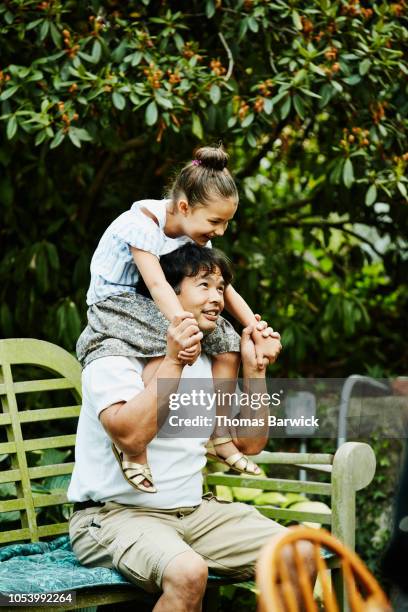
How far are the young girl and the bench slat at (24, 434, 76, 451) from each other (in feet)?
Answer: 1.48

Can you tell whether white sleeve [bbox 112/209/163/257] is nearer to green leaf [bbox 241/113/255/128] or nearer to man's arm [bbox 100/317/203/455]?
man's arm [bbox 100/317/203/455]

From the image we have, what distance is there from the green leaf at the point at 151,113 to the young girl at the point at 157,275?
72 cm

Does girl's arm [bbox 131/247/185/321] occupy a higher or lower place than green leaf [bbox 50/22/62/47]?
lower

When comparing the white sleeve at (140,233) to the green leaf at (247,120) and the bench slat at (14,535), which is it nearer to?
the bench slat at (14,535)

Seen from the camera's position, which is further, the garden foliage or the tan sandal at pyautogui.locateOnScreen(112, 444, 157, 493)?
the garden foliage

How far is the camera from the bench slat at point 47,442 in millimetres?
3102

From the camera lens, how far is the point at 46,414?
3166 millimetres

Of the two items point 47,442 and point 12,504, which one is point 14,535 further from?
point 47,442

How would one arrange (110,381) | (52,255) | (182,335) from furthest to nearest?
(52,255), (110,381), (182,335)

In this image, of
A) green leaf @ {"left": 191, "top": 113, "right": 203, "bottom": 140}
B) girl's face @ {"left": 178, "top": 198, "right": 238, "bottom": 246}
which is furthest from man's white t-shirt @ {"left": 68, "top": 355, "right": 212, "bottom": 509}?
green leaf @ {"left": 191, "top": 113, "right": 203, "bottom": 140}

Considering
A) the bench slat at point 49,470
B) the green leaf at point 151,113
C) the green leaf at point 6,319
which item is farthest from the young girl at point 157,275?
the green leaf at point 6,319

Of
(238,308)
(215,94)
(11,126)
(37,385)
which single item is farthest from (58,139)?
(238,308)

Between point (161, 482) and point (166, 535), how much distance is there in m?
0.19

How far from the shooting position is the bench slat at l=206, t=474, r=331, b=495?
2943 mm
